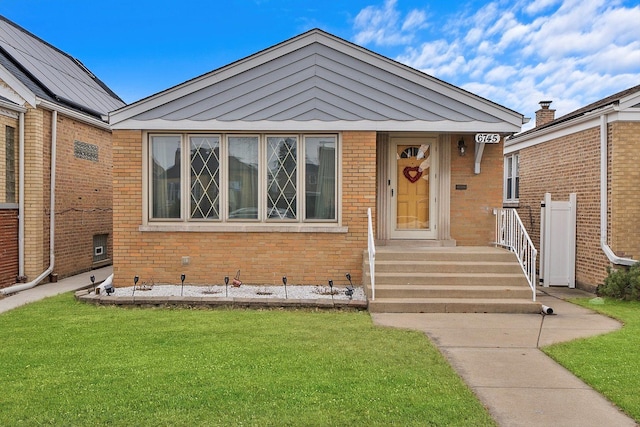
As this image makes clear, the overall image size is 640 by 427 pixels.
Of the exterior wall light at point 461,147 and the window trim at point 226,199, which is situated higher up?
the exterior wall light at point 461,147

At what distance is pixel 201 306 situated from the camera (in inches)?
326

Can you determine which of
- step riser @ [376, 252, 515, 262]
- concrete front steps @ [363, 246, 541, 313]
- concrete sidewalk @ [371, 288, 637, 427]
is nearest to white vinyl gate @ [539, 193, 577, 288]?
concrete sidewalk @ [371, 288, 637, 427]

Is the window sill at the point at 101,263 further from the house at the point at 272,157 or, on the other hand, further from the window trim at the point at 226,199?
the window trim at the point at 226,199

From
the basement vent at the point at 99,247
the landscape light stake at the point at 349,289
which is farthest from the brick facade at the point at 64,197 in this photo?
the landscape light stake at the point at 349,289

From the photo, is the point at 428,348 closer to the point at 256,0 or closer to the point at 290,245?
the point at 290,245

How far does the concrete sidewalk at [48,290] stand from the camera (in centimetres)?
909

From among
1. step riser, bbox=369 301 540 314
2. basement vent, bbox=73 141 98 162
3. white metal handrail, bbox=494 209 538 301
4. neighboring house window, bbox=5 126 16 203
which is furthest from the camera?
basement vent, bbox=73 141 98 162

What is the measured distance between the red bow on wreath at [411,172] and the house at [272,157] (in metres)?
0.93

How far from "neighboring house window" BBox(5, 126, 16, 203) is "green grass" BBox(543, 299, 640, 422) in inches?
398

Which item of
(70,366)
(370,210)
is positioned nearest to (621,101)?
(370,210)

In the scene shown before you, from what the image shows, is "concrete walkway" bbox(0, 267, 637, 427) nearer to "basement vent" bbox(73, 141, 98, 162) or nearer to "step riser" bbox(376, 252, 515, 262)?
"step riser" bbox(376, 252, 515, 262)

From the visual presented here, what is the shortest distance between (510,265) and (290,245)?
3868 millimetres

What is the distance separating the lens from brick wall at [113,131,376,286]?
379 inches

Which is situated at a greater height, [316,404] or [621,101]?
[621,101]
